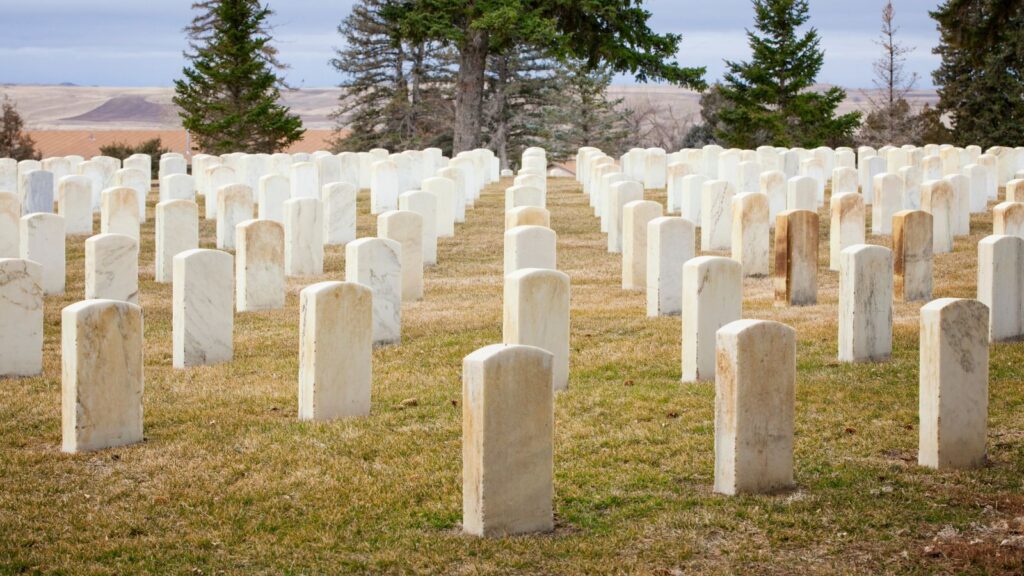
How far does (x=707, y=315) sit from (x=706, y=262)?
0.41 m

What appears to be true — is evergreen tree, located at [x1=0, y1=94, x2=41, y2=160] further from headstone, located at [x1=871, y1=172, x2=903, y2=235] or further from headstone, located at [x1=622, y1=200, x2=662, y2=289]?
headstone, located at [x1=622, y1=200, x2=662, y2=289]

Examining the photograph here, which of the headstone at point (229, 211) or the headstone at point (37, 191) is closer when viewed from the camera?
the headstone at point (229, 211)

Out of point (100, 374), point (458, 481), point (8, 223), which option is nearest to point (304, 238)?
point (8, 223)

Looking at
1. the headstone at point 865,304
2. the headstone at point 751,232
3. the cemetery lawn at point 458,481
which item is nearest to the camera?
the cemetery lawn at point 458,481

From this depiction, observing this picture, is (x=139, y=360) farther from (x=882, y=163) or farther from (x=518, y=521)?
(x=882, y=163)

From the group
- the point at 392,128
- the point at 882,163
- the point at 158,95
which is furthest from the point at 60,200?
the point at 158,95

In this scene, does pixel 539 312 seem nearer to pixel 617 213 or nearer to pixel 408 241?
pixel 408 241

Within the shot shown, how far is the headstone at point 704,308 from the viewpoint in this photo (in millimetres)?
9812

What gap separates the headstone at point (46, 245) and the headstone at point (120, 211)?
83.2 inches

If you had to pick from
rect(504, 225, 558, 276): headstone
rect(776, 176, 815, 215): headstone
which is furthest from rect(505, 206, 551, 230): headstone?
rect(776, 176, 815, 215): headstone

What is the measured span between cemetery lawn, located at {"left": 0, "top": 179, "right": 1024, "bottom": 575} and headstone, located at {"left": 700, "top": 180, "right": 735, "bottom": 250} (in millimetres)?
6454

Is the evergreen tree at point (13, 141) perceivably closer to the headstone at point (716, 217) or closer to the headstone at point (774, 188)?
the headstone at point (774, 188)

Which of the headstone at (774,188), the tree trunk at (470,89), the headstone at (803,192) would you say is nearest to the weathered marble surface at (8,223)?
the headstone at (803,192)

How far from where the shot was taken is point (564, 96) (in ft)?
175
